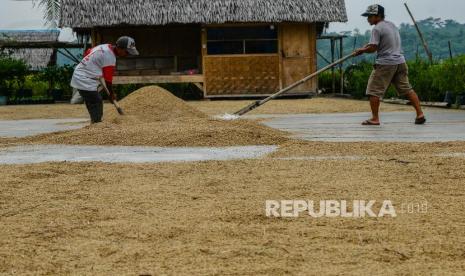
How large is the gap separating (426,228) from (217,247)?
3.29 ft

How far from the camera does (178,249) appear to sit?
135 inches

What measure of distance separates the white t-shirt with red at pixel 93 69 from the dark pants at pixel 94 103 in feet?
0.21

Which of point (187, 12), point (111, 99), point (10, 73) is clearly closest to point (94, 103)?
point (111, 99)

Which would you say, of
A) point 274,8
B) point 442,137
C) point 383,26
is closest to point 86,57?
point 383,26

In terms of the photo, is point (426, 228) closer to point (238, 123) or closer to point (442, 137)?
point (442, 137)

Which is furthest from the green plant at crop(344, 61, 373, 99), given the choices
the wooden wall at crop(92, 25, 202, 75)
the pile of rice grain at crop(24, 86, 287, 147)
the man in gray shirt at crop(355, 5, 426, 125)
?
the pile of rice grain at crop(24, 86, 287, 147)

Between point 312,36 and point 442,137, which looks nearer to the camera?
point 442,137

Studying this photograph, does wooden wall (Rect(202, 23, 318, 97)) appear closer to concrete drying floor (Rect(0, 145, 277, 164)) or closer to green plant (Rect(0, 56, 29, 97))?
green plant (Rect(0, 56, 29, 97))

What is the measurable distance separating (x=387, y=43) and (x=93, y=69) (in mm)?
3801

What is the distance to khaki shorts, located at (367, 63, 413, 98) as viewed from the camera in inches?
417

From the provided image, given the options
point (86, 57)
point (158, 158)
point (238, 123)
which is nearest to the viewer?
point (158, 158)

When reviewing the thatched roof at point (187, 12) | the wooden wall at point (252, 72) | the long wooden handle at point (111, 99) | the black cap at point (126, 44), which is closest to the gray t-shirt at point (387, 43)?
the black cap at point (126, 44)

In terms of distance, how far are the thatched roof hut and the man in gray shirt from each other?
37.0 feet

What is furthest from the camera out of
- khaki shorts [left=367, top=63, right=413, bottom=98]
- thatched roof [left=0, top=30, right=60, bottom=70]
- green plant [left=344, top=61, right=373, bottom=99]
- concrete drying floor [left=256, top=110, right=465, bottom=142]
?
thatched roof [left=0, top=30, right=60, bottom=70]
